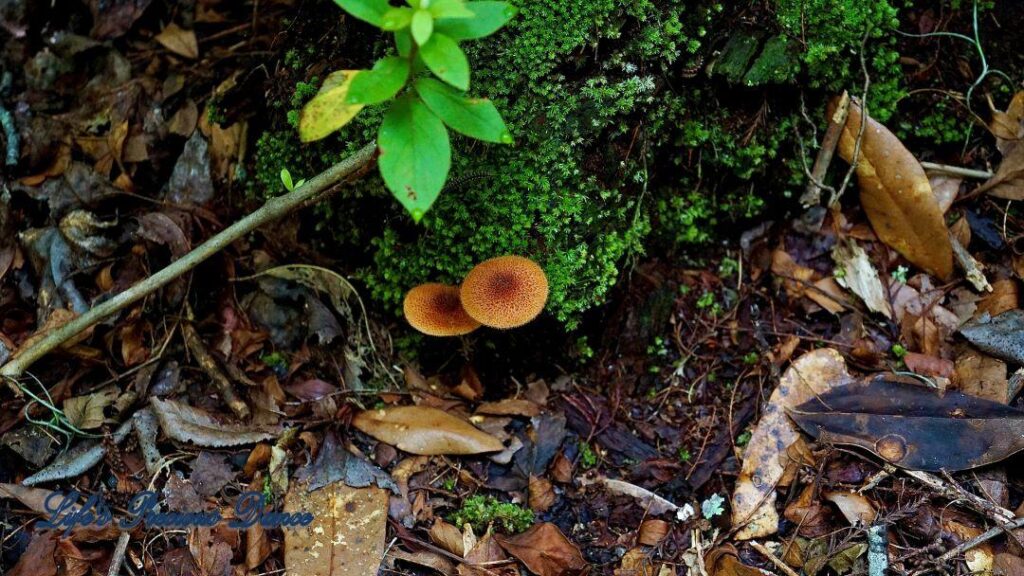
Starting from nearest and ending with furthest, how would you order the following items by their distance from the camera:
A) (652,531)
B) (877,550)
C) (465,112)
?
(465,112) < (877,550) < (652,531)

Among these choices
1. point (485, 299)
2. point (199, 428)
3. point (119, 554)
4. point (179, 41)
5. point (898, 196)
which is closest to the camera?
point (119, 554)

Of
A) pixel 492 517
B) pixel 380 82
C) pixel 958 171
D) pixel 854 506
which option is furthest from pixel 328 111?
pixel 958 171

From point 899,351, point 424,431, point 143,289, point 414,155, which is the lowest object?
point 424,431

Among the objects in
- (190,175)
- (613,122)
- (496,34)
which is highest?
(496,34)

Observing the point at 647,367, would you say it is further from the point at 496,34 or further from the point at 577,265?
the point at 496,34

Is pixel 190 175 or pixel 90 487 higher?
pixel 190 175

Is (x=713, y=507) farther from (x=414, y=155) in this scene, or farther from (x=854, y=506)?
(x=414, y=155)

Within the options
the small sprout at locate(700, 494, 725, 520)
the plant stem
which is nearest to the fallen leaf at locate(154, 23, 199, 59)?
the plant stem

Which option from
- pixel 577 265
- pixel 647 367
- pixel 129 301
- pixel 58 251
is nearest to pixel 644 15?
pixel 577 265
